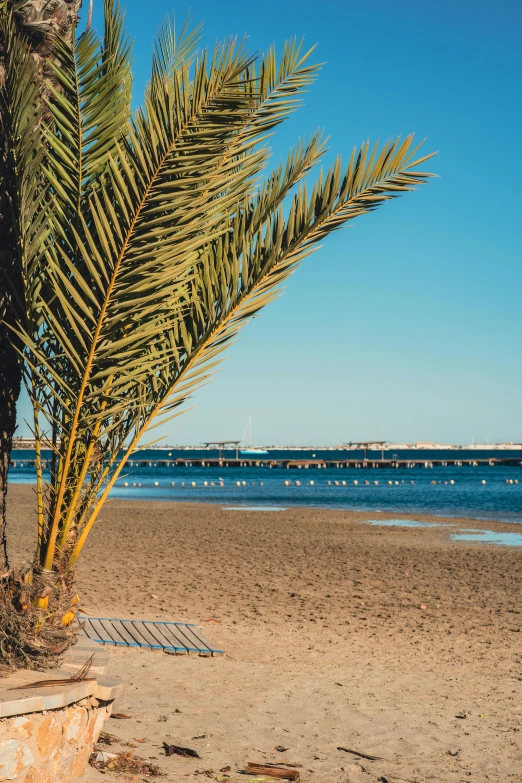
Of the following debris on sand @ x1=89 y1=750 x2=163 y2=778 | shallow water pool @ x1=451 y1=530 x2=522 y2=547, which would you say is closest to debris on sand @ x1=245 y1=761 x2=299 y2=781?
debris on sand @ x1=89 y1=750 x2=163 y2=778

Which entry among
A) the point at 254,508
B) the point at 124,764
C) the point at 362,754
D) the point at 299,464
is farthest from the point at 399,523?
the point at 299,464

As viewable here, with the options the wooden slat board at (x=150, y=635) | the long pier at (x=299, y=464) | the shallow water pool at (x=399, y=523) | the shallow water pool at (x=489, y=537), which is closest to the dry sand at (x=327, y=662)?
the wooden slat board at (x=150, y=635)

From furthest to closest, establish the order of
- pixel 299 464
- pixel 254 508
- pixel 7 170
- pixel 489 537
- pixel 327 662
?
pixel 299 464 → pixel 254 508 → pixel 489 537 → pixel 327 662 → pixel 7 170

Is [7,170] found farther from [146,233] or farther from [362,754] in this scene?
[362,754]

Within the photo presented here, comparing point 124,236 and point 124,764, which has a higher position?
point 124,236

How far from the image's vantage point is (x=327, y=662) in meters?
7.52

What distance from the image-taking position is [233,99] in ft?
12.6

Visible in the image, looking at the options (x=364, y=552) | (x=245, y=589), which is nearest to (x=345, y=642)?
(x=245, y=589)

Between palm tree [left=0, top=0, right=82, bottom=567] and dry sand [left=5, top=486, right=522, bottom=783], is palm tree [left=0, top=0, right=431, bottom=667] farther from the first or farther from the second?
dry sand [left=5, top=486, right=522, bottom=783]

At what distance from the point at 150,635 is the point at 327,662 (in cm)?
189

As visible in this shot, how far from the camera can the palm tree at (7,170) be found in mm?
4246

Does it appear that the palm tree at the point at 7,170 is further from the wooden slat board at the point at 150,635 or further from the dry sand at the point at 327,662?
the wooden slat board at the point at 150,635

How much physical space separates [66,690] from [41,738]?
246 mm

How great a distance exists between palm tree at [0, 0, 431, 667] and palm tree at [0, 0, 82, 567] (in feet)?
0.37
